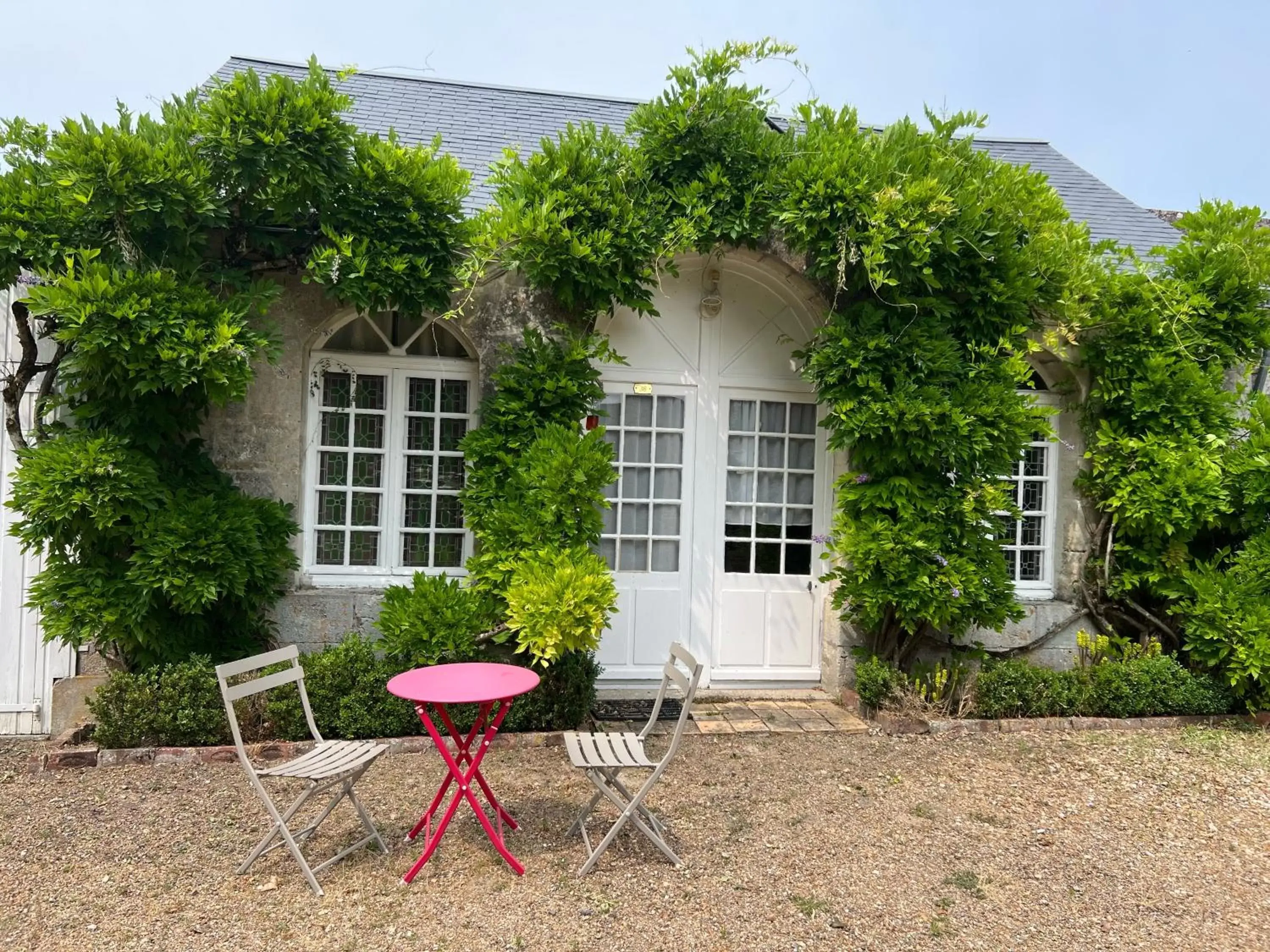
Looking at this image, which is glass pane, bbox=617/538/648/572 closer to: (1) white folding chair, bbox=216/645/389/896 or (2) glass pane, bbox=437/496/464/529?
(2) glass pane, bbox=437/496/464/529

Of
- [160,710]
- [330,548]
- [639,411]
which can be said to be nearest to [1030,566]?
[639,411]

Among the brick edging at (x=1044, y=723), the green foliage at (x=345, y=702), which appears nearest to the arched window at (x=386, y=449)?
the green foliage at (x=345, y=702)

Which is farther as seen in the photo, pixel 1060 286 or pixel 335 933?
pixel 1060 286

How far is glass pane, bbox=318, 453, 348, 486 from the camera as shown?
5.90 meters

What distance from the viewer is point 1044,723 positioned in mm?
5805

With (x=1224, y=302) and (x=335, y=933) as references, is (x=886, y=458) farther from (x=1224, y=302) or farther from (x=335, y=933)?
(x=335, y=933)

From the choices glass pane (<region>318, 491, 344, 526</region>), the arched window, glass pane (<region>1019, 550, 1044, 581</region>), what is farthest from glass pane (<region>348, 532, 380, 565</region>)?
glass pane (<region>1019, 550, 1044, 581</region>)

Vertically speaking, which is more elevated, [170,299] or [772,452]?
[170,299]

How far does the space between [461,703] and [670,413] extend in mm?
3272

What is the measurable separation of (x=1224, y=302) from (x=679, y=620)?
4768mm

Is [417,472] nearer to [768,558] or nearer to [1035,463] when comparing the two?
[768,558]

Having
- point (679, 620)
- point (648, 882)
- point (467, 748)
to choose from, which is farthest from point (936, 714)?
point (467, 748)

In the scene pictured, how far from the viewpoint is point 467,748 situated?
370cm

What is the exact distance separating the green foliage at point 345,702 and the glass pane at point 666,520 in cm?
217
